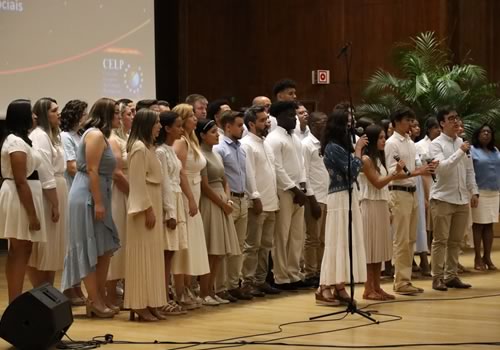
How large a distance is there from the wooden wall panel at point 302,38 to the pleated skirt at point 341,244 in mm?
6624

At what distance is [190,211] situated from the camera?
7.80 metres

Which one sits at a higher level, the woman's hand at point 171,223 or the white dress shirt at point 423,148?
the white dress shirt at point 423,148

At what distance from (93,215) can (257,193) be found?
1754 mm

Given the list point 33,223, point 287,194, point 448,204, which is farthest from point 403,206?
point 33,223

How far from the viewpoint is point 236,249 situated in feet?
27.3

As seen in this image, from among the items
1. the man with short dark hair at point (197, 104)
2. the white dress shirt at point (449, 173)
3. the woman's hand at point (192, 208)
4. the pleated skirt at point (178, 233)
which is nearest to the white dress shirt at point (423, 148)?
the white dress shirt at point (449, 173)

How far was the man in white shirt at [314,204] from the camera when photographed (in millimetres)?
9375

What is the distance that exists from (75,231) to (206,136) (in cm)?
142

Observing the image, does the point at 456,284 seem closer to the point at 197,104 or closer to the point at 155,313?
the point at 197,104

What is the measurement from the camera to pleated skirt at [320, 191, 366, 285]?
7828 mm

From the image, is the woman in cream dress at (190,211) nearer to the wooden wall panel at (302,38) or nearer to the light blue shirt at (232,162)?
the light blue shirt at (232,162)

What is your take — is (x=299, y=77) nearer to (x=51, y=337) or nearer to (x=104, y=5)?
(x=104, y=5)

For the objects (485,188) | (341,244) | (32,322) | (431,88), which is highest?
(431,88)

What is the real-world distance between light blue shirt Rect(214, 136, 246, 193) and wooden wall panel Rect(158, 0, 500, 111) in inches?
240
